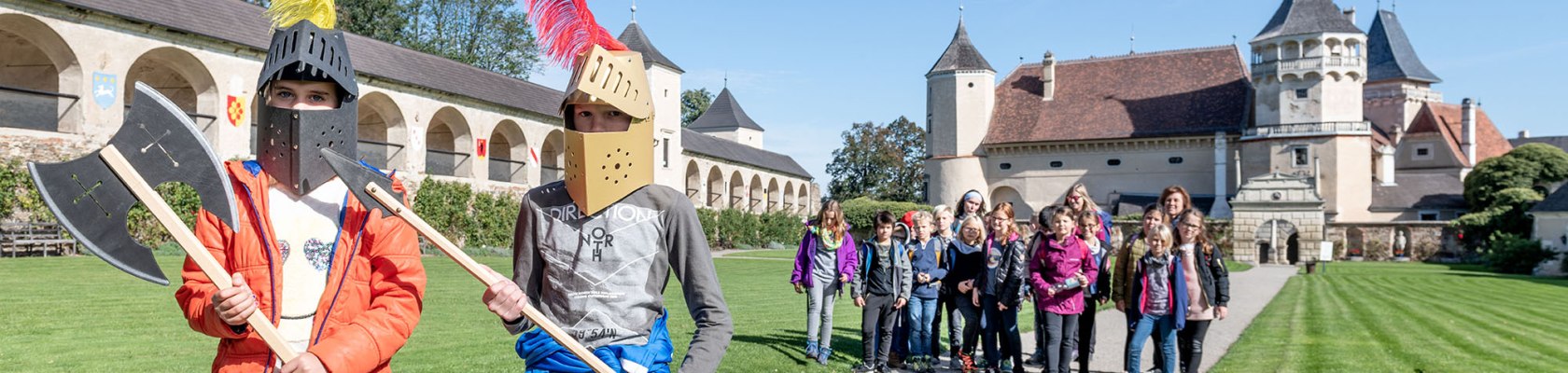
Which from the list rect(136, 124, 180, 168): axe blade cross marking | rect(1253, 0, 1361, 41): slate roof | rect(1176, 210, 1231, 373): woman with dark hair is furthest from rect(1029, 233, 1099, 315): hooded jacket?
rect(1253, 0, 1361, 41): slate roof

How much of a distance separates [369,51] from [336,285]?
107 feet

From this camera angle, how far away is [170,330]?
32.9 feet

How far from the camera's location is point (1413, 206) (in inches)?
2281

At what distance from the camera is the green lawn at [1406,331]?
10.0 metres

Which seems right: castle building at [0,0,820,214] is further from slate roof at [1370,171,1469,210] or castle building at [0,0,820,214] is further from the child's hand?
slate roof at [1370,171,1469,210]

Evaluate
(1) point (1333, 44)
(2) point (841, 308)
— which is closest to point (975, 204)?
(2) point (841, 308)

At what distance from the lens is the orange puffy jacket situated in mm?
2881

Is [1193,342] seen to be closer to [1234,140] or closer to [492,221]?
[492,221]

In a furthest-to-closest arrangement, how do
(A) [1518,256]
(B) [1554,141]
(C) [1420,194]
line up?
(B) [1554,141] → (C) [1420,194] → (A) [1518,256]

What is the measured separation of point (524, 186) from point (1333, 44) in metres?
41.8

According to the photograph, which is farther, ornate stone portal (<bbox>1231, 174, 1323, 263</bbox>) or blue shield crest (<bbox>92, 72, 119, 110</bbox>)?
ornate stone portal (<bbox>1231, 174, 1323, 263</bbox>)

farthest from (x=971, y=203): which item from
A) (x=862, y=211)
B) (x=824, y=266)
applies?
(x=862, y=211)

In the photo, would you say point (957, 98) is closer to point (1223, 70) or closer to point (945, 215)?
point (1223, 70)

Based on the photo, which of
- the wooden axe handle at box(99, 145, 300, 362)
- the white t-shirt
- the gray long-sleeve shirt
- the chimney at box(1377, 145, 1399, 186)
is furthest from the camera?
the chimney at box(1377, 145, 1399, 186)
